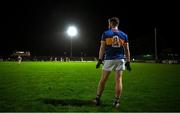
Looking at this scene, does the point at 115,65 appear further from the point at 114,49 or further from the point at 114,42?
the point at 114,42

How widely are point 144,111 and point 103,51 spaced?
1.82 meters

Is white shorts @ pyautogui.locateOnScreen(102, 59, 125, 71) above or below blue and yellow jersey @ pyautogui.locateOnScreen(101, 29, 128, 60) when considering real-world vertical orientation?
below

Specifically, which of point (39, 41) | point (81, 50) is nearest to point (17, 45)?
point (39, 41)

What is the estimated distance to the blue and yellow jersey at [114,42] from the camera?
768 cm

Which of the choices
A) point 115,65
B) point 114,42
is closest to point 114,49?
point 114,42

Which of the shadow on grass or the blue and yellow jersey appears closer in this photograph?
the blue and yellow jersey

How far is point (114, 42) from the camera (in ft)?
25.3

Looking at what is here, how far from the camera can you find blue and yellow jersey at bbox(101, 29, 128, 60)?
7684 mm

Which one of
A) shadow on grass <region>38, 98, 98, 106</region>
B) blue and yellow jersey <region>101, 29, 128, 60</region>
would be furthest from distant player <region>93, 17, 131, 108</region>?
shadow on grass <region>38, 98, 98, 106</region>

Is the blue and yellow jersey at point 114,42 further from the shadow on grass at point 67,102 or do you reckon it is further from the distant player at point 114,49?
the shadow on grass at point 67,102

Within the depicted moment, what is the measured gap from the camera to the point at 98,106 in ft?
25.8

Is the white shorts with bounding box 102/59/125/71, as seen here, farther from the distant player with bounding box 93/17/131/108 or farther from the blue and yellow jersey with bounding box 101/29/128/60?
the blue and yellow jersey with bounding box 101/29/128/60

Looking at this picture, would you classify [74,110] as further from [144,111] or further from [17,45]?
[17,45]

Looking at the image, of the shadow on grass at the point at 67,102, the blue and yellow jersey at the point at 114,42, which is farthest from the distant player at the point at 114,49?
the shadow on grass at the point at 67,102
